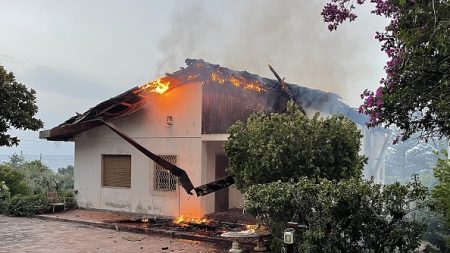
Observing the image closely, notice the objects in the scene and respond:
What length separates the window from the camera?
1536cm

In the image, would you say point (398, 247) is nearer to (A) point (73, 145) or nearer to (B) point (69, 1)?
(B) point (69, 1)

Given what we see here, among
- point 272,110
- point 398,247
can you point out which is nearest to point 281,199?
point 398,247

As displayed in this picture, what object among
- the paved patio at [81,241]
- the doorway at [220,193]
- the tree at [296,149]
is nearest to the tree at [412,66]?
the tree at [296,149]

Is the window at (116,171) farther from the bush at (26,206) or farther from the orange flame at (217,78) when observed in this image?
the orange flame at (217,78)

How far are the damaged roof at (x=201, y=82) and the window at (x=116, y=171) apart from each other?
58.6 inches

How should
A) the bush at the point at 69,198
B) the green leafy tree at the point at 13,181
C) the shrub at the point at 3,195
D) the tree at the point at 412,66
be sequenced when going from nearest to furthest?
the tree at the point at 412,66
the shrub at the point at 3,195
the bush at the point at 69,198
the green leafy tree at the point at 13,181

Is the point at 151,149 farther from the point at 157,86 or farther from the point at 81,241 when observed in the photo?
the point at 81,241

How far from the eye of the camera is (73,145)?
16844 mm

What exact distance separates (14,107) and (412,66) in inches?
298

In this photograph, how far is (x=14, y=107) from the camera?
27.9 feet

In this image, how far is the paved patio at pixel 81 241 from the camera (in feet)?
32.2

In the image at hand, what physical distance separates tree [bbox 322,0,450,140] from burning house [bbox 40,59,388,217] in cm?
772

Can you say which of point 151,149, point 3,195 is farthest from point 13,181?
point 151,149

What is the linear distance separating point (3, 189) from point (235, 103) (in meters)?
9.85
